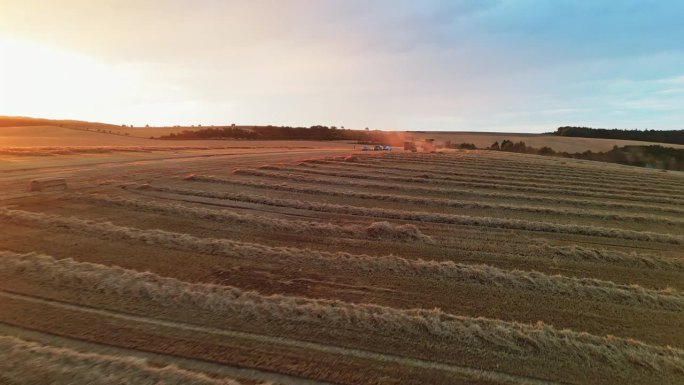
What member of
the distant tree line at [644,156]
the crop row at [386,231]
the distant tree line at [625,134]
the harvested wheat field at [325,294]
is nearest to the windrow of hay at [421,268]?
the harvested wheat field at [325,294]

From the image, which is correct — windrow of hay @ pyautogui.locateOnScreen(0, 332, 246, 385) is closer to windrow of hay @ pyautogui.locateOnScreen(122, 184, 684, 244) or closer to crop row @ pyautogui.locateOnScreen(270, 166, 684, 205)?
windrow of hay @ pyautogui.locateOnScreen(122, 184, 684, 244)

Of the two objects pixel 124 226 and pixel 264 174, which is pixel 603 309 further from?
pixel 264 174

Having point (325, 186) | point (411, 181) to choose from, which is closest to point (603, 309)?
point (325, 186)

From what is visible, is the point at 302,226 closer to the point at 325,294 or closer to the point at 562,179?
the point at 325,294

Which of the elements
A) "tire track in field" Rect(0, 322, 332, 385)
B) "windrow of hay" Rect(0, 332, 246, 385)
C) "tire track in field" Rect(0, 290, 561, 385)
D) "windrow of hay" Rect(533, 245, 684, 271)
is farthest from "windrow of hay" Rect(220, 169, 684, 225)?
"windrow of hay" Rect(0, 332, 246, 385)

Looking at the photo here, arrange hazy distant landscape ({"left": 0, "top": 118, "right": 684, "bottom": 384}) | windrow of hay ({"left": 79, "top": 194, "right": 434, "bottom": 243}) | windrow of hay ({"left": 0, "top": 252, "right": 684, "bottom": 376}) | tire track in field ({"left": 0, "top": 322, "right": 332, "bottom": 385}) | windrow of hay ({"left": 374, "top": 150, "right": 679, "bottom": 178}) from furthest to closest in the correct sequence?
windrow of hay ({"left": 374, "top": 150, "right": 679, "bottom": 178}), windrow of hay ({"left": 79, "top": 194, "right": 434, "bottom": 243}), windrow of hay ({"left": 0, "top": 252, "right": 684, "bottom": 376}), hazy distant landscape ({"left": 0, "top": 118, "right": 684, "bottom": 384}), tire track in field ({"left": 0, "top": 322, "right": 332, "bottom": 385})

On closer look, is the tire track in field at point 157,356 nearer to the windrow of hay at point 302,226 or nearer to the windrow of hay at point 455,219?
the windrow of hay at point 302,226

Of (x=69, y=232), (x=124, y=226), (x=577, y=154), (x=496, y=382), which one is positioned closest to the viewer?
(x=496, y=382)
